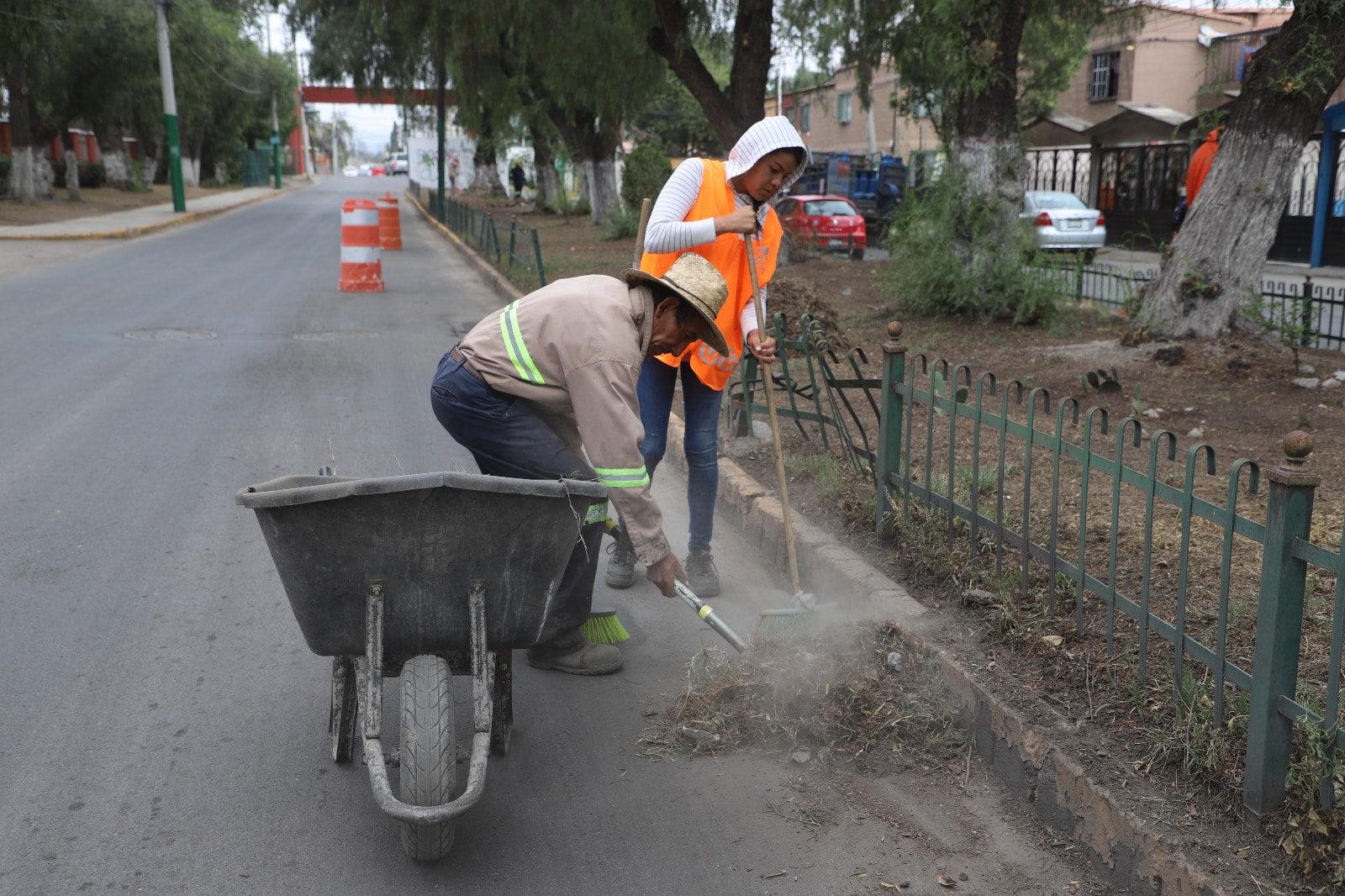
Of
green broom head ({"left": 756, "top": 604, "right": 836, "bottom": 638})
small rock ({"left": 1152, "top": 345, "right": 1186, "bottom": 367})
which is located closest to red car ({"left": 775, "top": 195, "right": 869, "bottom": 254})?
small rock ({"left": 1152, "top": 345, "right": 1186, "bottom": 367})

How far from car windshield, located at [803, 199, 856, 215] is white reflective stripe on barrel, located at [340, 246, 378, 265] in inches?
408

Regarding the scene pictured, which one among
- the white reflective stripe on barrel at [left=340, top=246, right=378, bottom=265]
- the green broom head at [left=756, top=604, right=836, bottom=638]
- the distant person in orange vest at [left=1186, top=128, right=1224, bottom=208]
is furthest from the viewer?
the white reflective stripe on barrel at [left=340, top=246, right=378, bottom=265]

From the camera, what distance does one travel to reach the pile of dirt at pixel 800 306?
Result: 9203 mm

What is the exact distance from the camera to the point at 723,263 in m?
4.51

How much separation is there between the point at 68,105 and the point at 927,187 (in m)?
31.4

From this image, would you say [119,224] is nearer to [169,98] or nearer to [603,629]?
[169,98]

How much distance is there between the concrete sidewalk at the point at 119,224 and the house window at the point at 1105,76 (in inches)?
1050

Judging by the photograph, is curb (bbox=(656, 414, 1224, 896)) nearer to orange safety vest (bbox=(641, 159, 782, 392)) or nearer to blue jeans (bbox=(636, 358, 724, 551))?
blue jeans (bbox=(636, 358, 724, 551))

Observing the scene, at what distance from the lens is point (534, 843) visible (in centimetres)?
306

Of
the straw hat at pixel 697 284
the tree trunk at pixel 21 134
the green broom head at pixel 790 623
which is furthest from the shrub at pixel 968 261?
the tree trunk at pixel 21 134

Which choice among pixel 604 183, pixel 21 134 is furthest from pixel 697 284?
pixel 21 134

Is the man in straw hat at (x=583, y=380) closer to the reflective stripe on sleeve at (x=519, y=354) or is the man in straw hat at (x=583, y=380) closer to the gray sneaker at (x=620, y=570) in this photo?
the reflective stripe on sleeve at (x=519, y=354)

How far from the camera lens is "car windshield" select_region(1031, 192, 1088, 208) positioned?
1006 inches

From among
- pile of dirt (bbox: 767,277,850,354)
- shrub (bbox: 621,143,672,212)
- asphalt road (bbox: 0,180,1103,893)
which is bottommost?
asphalt road (bbox: 0,180,1103,893)
